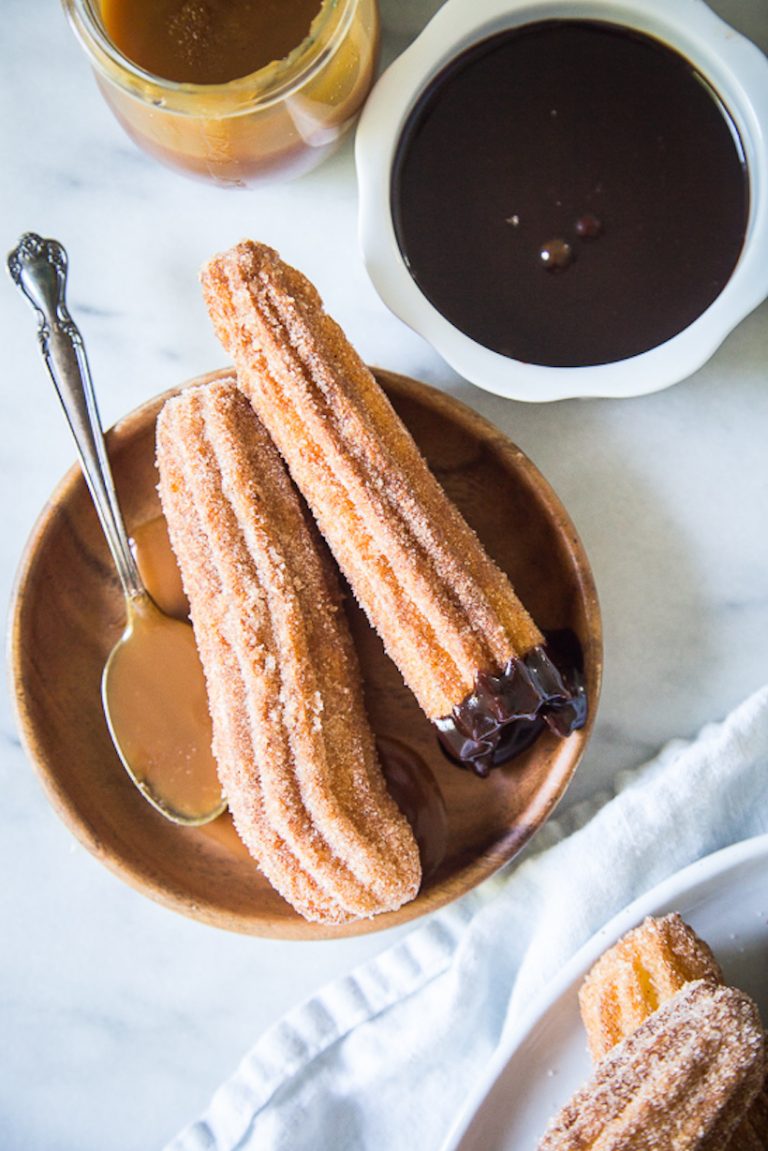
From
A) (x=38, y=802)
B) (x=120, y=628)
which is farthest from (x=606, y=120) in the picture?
(x=38, y=802)

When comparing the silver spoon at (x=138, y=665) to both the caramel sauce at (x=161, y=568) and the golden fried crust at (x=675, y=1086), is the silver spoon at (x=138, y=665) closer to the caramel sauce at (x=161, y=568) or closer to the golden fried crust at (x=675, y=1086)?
the caramel sauce at (x=161, y=568)

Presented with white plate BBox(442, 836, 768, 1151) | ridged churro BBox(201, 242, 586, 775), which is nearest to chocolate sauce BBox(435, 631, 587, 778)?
ridged churro BBox(201, 242, 586, 775)

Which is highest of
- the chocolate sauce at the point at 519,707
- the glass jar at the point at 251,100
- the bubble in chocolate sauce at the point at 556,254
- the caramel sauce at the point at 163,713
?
the glass jar at the point at 251,100

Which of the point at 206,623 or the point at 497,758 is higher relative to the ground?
the point at 206,623

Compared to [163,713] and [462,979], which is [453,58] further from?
[462,979]

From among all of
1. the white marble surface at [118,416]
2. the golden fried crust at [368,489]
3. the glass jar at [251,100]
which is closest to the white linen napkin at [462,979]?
the white marble surface at [118,416]

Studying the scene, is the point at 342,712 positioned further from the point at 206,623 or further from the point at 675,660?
the point at 675,660

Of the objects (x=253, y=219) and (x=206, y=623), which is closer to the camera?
(x=206, y=623)
